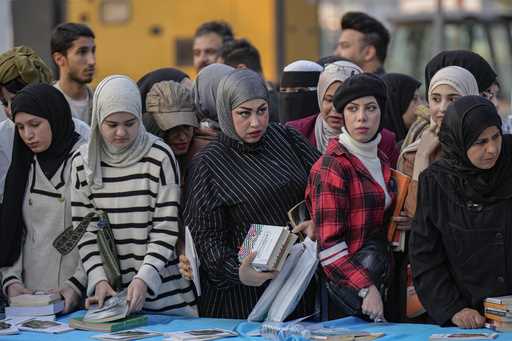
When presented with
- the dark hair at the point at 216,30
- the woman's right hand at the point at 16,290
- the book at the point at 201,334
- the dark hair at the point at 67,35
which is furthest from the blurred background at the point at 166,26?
the book at the point at 201,334

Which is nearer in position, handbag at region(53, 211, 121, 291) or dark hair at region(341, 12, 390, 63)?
handbag at region(53, 211, 121, 291)

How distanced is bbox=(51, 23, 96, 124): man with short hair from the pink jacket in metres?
1.69

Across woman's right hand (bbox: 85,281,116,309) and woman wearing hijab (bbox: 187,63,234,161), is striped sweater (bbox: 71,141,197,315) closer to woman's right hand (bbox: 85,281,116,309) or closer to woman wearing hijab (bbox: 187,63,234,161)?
woman's right hand (bbox: 85,281,116,309)

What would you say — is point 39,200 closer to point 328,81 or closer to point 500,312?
point 328,81

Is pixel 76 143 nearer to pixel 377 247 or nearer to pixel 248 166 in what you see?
pixel 248 166

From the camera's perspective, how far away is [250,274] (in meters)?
5.09

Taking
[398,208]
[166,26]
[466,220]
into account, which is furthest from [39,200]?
[166,26]

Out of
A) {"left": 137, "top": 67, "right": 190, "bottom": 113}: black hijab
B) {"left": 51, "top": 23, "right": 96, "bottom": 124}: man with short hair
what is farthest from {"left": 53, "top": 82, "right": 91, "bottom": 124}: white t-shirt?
{"left": 137, "top": 67, "right": 190, "bottom": 113}: black hijab

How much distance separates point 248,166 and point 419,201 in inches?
31.6

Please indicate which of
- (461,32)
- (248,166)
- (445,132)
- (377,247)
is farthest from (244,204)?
(461,32)

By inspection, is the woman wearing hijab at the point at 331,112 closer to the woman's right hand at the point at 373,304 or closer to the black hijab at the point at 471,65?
the black hijab at the point at 471,65

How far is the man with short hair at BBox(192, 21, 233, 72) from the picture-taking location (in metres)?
8.80

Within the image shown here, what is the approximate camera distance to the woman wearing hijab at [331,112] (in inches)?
222

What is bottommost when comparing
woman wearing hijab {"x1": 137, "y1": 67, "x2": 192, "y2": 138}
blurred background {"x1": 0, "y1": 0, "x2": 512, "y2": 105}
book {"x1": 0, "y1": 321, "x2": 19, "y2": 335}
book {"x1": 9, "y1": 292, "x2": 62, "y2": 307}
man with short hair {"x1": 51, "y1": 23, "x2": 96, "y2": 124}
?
book {"x1": 0, "y1": 321, "x2": 19, "y2": 335}
